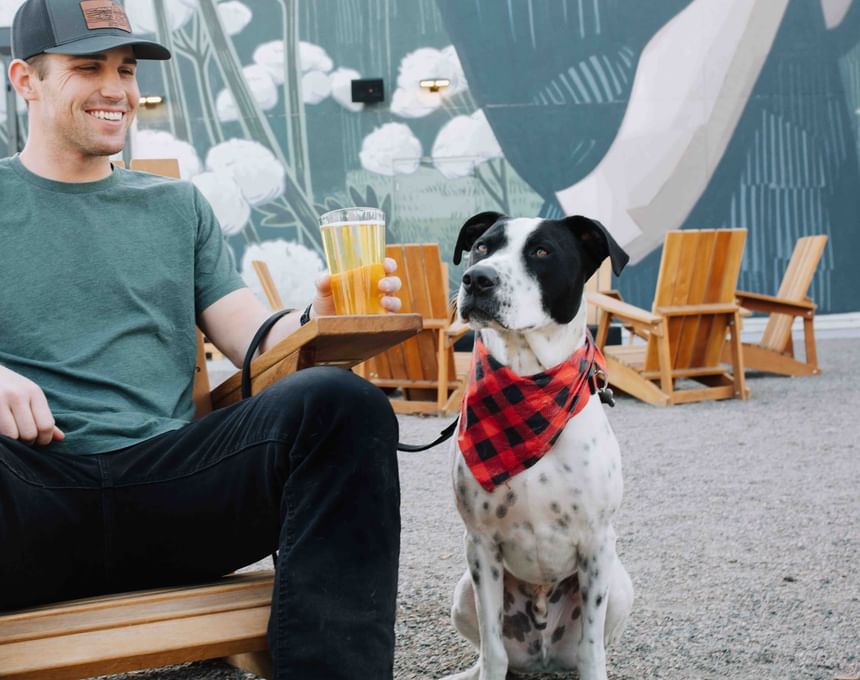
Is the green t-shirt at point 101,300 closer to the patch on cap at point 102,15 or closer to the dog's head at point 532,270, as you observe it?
the patch on cap at point 102,15

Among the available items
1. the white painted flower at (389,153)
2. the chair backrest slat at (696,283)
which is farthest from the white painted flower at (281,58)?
the chair backrest slat at (696,283)

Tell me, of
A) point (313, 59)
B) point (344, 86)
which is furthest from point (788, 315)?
point (313, 59)

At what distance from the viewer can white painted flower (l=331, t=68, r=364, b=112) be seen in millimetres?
11617

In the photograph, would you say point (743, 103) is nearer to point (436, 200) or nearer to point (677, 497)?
point (436, 200)

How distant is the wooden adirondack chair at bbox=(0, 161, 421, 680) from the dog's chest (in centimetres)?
46

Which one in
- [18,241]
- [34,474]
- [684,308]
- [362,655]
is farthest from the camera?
[684,308]

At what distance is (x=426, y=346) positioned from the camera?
6.88 meters

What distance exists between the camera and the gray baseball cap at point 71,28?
207 centimetres

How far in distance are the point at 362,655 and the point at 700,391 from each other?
225 inches

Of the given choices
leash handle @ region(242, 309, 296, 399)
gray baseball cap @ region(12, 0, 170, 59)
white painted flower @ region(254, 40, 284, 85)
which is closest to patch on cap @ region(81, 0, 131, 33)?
gray baseball cap @ region(12, 0, 170, 59)

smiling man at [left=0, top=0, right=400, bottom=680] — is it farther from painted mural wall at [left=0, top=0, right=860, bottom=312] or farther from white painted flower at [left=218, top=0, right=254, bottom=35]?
white painted flower at [left=218, top=0, right=254, bottom=35]

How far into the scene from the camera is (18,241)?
2053 millimetres

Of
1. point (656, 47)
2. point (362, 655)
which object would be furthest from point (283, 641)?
point (656, 47)

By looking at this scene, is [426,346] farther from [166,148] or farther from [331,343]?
[166,148]
